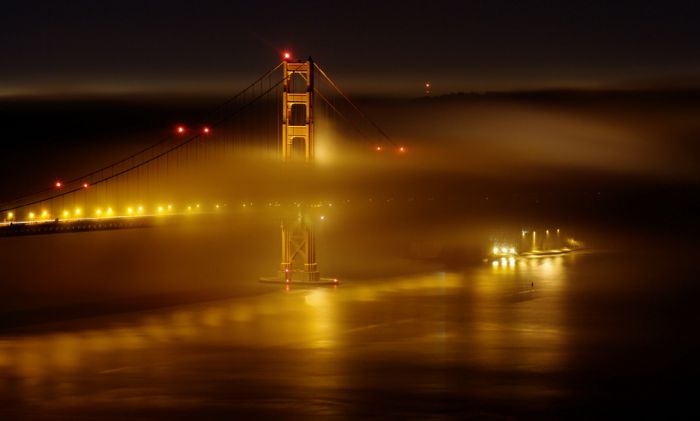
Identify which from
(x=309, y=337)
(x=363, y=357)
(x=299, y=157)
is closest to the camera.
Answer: (x=363, y=357)

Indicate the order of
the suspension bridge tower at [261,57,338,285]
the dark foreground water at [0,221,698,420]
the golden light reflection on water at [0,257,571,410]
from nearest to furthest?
the dark foreground water at [0,221,698,420]
the golden light reflection on water at [0,257,571,410]
the suspension bridge tower at [261,57,338,285]

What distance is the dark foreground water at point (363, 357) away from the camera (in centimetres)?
2173

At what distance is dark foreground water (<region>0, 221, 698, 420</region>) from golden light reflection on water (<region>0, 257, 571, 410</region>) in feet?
0.20

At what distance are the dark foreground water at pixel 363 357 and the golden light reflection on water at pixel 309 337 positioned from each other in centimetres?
6

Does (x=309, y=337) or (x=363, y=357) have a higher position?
(x=309, y=337)

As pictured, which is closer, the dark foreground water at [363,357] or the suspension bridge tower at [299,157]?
the dark foreground water at [363,357]

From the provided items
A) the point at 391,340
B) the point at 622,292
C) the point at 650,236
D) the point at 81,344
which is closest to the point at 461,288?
the point at 622,292

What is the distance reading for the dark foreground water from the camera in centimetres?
2173

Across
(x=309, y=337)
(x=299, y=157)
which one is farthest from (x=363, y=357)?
(x=299, y=157)

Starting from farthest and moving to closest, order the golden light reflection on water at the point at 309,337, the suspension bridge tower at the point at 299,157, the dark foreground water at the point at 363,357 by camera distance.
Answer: the suspension bridge tower at the point at 299,157 < the golden light reflection on water at the point at 309,337 < the dark foreground water at the point at 363,357

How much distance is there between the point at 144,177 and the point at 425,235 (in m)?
36.6

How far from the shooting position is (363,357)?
1093 inches

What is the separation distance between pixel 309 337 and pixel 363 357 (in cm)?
425

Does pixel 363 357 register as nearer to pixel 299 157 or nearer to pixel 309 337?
pixel 309 337
